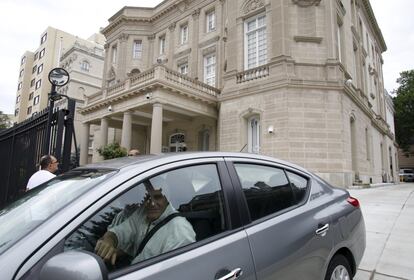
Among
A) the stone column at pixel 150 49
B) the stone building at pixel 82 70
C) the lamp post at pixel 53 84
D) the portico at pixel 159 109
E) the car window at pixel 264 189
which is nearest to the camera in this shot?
the car window at pixel 264 189

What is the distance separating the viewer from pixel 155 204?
195 centimetres

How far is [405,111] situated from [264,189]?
50.1 metres

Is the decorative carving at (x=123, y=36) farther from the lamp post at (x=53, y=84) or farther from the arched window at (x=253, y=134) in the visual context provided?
the lamp post at (x=53, y=84)

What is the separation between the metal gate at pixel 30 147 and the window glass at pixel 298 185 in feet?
13.0

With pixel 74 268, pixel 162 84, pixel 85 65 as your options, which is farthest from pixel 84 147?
pixel 85 65

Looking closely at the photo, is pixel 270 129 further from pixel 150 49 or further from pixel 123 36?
pixel 123 36

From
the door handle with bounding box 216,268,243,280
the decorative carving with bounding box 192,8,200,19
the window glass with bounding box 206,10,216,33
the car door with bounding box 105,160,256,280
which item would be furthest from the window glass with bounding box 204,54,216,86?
the door handle with bounding box 216,268,243,280

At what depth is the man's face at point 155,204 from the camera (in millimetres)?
1920

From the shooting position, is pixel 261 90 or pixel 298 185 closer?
pixel 298 185

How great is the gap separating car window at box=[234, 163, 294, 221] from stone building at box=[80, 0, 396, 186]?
1350cm

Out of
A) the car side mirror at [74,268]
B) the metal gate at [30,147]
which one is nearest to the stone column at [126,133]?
the metal gate at [30,147]

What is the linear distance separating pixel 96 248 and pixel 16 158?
22.7 feet

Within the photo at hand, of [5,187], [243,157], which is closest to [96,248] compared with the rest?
[243,157]

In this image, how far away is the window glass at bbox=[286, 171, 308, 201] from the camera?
2.70 metres
